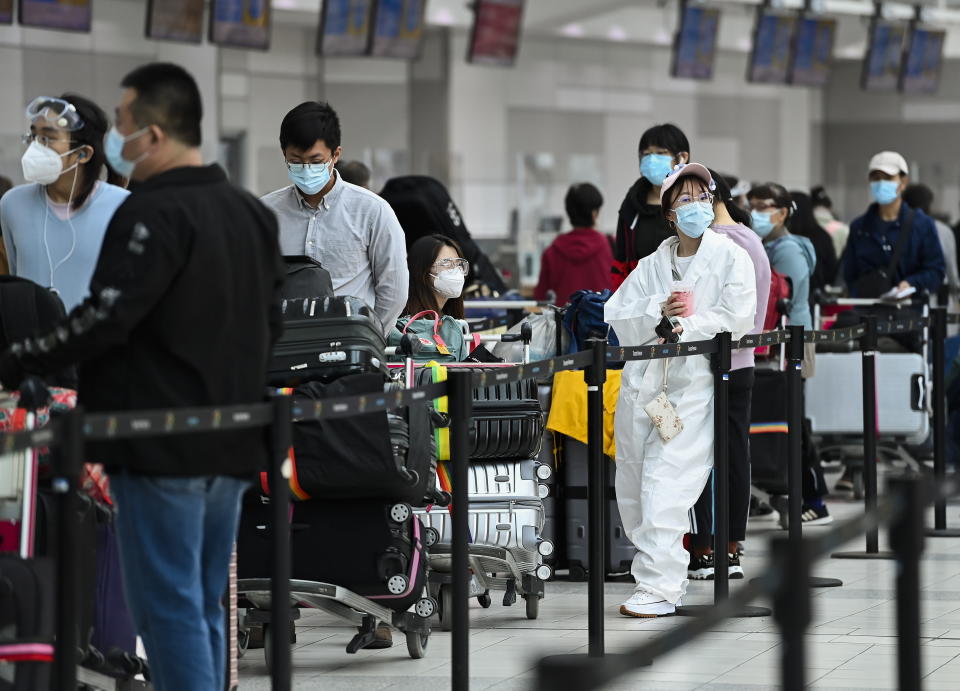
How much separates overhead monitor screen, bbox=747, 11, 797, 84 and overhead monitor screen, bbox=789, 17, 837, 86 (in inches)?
4.6

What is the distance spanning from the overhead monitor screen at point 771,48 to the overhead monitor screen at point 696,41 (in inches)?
27.3

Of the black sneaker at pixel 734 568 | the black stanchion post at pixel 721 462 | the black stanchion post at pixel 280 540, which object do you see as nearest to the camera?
the black stanchion post at pixel 280 540

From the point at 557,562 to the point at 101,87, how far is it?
33.5 ft

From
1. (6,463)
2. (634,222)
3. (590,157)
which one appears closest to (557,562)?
(634,222)

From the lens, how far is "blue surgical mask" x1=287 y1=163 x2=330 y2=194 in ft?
18.6

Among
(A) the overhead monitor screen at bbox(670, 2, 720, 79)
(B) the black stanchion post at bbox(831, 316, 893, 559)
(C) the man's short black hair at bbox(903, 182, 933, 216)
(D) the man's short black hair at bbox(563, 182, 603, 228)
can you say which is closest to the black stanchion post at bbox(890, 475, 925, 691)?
(B) the black stanchion post at bbox(831, 316, 893, 559)

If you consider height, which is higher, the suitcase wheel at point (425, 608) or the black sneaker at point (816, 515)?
the suitcase wheel at point (425, 608)

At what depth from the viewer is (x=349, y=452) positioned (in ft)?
16.2

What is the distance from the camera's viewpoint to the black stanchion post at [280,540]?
12.2ft

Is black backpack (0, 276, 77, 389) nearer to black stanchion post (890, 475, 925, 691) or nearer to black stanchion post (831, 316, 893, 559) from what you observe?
black stanchion post (890, 475, 925, 691)

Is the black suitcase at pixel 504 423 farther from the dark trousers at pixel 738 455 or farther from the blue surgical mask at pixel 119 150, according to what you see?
the blue surgical mask at pixel 119 150

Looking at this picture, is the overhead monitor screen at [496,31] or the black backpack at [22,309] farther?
the overhead monitor screen at [496,31]

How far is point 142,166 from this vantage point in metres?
3.74

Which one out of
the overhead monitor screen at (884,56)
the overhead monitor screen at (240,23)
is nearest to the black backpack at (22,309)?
the overhead monitor screen at (240,23)
